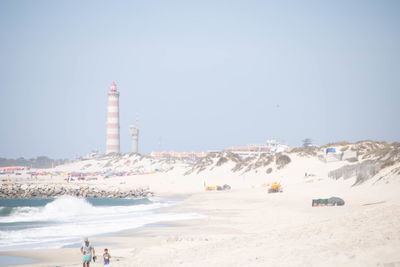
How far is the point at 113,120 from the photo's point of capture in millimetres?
125250

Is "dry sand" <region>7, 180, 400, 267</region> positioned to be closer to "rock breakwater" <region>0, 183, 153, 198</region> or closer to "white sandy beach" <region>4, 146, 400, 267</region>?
"white sandy beach" <region>4, 146, 400, 267</region>

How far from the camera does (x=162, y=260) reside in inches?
508

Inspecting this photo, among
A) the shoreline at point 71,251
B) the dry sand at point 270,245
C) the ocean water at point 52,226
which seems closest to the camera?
the dry sand at point 270,245

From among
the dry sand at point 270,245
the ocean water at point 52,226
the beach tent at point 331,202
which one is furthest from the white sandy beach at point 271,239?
the ocean water at point 52,226

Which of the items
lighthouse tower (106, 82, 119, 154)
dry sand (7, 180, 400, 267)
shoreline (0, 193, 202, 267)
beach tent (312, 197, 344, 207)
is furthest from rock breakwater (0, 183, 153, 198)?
lighthouse tower (106, 82, 119, 154)

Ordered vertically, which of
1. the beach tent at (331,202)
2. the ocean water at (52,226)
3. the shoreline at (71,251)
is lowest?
the ocean water at (52,226)

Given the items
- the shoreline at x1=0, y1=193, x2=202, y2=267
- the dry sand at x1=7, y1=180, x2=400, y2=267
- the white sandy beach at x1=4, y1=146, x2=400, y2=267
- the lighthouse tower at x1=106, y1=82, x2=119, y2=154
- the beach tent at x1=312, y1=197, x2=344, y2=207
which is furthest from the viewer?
the lighthouse tower at x1=106, y1=82, x2=119, y2=154

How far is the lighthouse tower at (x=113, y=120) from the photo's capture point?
125188 millimetres

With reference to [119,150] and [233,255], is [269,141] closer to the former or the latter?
[119,150]

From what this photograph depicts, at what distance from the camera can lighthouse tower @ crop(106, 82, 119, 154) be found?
12519 centimetres

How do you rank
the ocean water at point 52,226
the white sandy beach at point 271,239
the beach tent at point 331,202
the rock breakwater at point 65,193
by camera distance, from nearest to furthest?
1. the white sandy beach at point 271,239
2. the ocean water at point 52,226
3. the beach tent at point 331,202
4. the rock breakwater at point 65,193

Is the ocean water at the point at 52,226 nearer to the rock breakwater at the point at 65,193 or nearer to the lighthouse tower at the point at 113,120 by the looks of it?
the rock breakwater at the point at 65,193

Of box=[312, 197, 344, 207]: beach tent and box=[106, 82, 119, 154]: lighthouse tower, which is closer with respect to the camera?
box=[312, 197, 344, 207]: beach tent

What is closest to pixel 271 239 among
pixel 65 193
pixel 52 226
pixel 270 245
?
pixel 270 245
